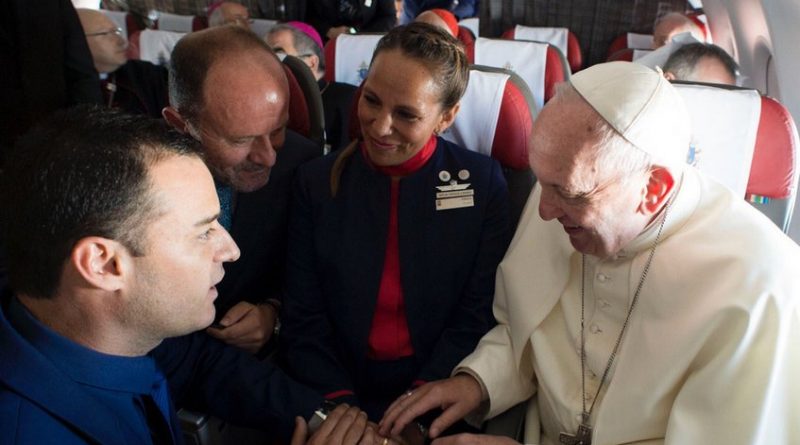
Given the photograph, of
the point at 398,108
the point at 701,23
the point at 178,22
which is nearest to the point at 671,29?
the point at 701,23

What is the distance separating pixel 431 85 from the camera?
1.67 metres

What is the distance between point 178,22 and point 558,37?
12.6 feet

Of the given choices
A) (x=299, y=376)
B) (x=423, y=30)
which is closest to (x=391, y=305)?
(x=299, y=376)

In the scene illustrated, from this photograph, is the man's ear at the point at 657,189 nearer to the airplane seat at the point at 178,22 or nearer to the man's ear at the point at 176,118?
the man's ear at the point at 176,118

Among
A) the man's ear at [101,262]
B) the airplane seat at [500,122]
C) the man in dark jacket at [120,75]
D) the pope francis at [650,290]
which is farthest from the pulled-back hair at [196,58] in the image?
the man in dark jacket at [120,75]

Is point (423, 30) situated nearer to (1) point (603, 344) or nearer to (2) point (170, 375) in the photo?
(1) point (603, 344)

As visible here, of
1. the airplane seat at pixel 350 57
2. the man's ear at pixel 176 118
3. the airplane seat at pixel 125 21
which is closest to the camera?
the man's ear at pixel 176 118

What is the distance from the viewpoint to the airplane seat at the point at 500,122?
1.94 metres

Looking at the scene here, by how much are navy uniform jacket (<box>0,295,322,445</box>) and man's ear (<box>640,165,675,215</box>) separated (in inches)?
39.5

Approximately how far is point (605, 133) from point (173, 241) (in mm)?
880

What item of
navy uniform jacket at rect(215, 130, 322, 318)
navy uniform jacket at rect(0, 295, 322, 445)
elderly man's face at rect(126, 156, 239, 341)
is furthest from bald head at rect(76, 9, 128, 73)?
elderly man's face at rect(126, 156, 239, 341)

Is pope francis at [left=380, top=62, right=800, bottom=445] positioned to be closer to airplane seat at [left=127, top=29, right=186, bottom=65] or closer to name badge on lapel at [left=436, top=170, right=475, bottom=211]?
name badge on lapel at [left=436, top=170, right=475, bottom=211]

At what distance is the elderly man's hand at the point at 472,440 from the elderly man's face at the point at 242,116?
0.90m

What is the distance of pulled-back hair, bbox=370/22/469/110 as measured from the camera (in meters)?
1.67
